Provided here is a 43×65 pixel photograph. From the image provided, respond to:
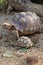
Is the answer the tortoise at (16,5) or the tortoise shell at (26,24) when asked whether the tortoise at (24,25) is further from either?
the tortoise at (16,5)

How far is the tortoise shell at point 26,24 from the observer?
10.2ft

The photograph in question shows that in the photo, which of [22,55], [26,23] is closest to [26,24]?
[26,23]

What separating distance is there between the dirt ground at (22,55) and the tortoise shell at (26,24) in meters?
0.28

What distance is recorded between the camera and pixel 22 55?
2.65 meters

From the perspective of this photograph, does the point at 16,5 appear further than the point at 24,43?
Yes

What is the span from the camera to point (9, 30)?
3.27m

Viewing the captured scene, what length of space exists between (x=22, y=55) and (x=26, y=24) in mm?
667

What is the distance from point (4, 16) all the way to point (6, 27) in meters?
0.88

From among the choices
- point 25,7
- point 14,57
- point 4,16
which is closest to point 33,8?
point 25,7

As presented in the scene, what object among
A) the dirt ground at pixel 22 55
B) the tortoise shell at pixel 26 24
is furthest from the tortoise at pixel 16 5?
the dirt ground at pixel 22 55

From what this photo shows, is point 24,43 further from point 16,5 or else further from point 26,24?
point 16,5

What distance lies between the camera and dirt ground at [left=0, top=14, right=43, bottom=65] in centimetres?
249

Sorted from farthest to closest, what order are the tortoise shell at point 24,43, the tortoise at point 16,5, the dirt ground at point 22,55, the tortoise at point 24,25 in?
the tortoise at point 16,5 < the tortoise at point 24,25 < the tortoise shell at point 24,43 < the dirt ground at point 22,55

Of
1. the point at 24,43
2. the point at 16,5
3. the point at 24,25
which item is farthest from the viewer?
the point at 16,5
